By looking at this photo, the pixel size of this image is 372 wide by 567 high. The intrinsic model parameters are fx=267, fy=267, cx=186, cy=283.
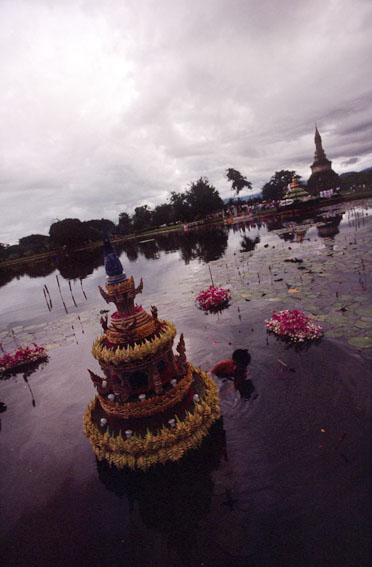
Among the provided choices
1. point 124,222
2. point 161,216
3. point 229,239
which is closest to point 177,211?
point 161,216

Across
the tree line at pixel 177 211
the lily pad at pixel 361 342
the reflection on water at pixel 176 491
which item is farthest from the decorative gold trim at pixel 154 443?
the tree line at pixel 177 211

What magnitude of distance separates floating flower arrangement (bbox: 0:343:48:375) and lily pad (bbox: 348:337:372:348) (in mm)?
12467

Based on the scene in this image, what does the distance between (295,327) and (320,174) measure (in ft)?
332

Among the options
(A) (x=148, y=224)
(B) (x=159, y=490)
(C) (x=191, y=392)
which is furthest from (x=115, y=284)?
(A) (x=148, y=224)

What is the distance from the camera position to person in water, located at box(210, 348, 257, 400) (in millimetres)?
7812

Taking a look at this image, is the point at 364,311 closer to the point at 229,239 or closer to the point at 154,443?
the point at 154,443

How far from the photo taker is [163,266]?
28672 mm

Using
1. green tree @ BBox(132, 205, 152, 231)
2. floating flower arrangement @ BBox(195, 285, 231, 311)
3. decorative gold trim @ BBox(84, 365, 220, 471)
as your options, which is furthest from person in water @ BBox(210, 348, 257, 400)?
green tree @ BBox(132, 205, 152, 231)

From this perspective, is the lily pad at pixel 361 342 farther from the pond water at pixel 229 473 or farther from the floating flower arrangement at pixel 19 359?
the floating flower arrangement at pixel 19 359

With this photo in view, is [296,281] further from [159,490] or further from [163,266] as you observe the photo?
[163,266]

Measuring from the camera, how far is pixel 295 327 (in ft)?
31.7

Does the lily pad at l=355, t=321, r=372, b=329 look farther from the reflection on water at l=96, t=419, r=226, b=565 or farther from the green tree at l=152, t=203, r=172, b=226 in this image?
the green tree at l=152, t=203, r=172, b=226

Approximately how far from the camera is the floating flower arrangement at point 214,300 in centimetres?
1425

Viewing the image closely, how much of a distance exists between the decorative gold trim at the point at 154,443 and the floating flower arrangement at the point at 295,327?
494 centimetres
